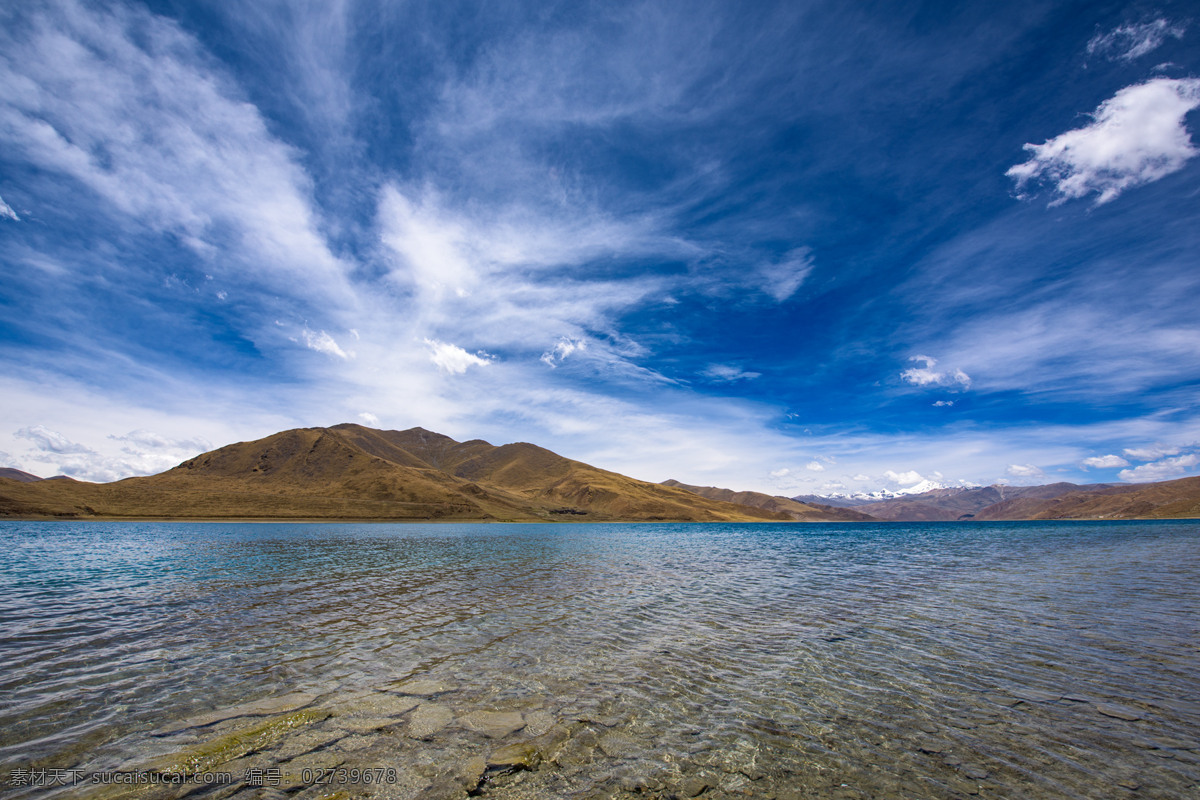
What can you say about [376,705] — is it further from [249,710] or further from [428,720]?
[249,710]

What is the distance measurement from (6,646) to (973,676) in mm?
26935

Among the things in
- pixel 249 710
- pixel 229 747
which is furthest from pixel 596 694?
pixel 249 710

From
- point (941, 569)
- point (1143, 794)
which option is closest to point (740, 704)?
point (1143, 794)

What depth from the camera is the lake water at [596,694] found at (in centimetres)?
744

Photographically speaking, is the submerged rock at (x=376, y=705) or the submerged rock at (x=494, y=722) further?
the submerged rock at (x=376, y=705)

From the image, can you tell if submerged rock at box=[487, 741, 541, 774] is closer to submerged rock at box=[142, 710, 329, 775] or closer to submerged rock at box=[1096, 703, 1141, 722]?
submerged rock at box=[142, 710, 329, 775]

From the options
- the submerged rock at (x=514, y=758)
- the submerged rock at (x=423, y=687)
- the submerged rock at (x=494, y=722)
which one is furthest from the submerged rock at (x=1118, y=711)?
the submerged rock at (x=423, y=687)

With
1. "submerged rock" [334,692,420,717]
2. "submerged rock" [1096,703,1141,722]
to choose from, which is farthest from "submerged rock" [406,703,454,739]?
"submerged rock" [1096,703,1141,722]

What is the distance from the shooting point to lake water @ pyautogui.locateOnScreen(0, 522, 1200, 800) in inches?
293

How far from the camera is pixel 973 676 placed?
12.3 metres

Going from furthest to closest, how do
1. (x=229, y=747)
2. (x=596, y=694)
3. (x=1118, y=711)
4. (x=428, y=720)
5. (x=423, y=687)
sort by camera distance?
(x=423, y=687)
(x=596, y=694)
(x=1118, y=711)
(x=428, y=720)
(x=229, y=747)

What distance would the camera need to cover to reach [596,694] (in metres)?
11.1

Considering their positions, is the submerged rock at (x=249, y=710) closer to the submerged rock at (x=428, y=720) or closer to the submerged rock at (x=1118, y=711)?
the submerged rock at (x=428, y=720)

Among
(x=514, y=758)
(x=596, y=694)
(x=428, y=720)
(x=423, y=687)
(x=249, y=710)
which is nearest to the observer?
(x=514, y=758)
